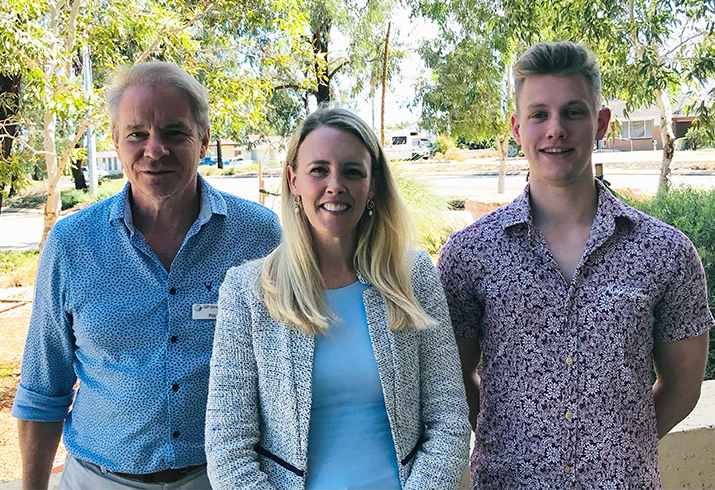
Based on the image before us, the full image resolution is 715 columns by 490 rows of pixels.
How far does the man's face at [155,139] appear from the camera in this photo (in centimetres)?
201

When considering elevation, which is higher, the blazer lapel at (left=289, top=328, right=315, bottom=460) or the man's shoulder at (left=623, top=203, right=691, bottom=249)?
the man's shoulder at (left=623, top=203, right=691, bottom=249)

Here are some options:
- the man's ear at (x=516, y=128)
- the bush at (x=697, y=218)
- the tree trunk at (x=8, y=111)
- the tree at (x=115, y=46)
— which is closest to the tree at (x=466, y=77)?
the tree at (x=115, y=46)

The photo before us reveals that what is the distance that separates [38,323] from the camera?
6.86 feet

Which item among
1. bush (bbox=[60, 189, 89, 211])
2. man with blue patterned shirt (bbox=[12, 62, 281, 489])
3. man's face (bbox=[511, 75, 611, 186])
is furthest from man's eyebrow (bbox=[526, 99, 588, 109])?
bush (bbox=[60, 189, 89, 211])

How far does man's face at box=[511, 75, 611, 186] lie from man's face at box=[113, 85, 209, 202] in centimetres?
107

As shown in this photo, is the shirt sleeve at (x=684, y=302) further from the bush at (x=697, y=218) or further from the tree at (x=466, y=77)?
the tree at (x=466, y=77)

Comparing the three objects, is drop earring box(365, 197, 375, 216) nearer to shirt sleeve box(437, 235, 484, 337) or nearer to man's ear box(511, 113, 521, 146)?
shirt sleeve box(437, 235, 484, 337)

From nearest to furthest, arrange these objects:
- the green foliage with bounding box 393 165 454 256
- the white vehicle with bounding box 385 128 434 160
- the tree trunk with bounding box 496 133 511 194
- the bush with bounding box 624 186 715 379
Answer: the bush with bounding box 624 186 715 379, the green foliage with bounding box 393 165 454 256, the white vehicle with bounding box 385 128 434 160, the tree trunk with bounding box 496 133 511 194

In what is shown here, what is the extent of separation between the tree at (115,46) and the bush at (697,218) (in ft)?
14.6

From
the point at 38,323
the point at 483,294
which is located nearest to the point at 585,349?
the point at 483,294

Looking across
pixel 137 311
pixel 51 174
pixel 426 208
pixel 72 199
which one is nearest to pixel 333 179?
pixel 137 311

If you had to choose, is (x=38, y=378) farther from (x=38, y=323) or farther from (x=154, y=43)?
(x=154, y=43)

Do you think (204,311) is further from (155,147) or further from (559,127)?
(559,127)

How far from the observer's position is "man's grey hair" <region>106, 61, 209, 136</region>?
2.05m
